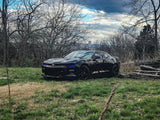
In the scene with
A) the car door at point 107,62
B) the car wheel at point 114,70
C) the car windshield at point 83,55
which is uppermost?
the car windshield at point 83,55

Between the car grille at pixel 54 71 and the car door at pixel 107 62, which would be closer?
the car grille at pixel 54 71

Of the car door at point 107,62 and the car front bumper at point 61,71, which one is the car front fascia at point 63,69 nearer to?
the car front bumper at point 61,71

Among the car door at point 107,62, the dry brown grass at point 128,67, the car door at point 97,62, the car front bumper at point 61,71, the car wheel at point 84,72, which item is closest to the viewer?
the car front bumper at point 61,71

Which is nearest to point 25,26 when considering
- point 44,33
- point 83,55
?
point 44,33

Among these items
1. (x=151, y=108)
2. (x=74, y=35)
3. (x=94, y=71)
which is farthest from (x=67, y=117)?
(x=74, y=35)

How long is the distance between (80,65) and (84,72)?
0.46 meters

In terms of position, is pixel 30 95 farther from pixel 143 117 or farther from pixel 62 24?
pixel 62 24

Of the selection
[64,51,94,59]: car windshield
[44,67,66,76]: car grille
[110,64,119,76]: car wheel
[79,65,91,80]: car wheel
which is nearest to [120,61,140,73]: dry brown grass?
[110,64,119,76]: car wheel

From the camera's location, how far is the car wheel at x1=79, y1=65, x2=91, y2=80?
820 centimetres

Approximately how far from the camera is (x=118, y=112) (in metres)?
3.76

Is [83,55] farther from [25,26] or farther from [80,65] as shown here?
[25,26]

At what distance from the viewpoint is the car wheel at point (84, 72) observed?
8.20 m

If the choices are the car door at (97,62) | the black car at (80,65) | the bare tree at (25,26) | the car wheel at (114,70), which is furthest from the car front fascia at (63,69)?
the bare tree at (25,26)

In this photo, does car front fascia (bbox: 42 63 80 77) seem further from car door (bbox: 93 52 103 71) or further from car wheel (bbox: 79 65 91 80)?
car door (bbox: 93 52 103 71)
